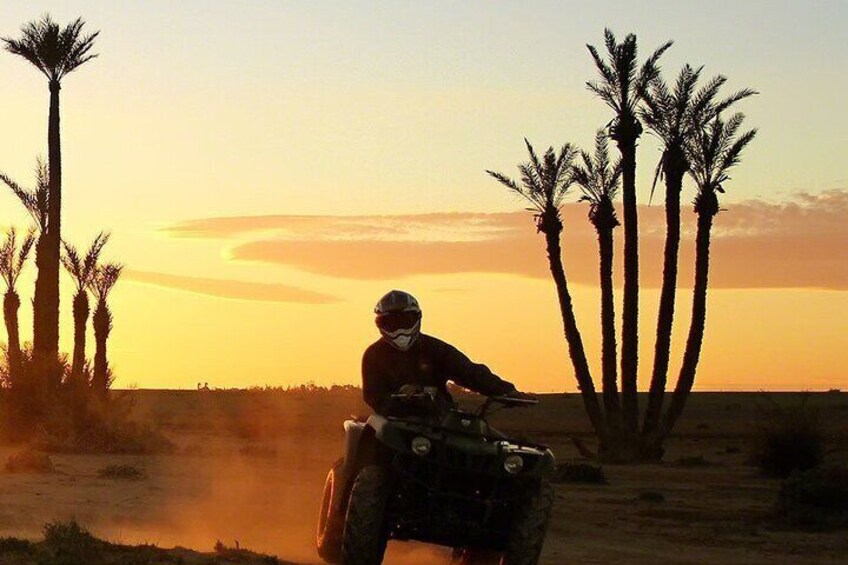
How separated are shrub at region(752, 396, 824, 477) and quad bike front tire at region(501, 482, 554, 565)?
82.9ft

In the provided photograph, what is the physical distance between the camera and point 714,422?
78.7 meters

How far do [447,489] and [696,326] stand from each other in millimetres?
31605

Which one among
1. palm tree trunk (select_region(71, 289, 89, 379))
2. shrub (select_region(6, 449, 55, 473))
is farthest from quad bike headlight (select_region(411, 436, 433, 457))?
palm tree trunk (select_region(71, 289, 89, 379))

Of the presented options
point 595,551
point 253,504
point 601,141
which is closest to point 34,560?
point 595,551

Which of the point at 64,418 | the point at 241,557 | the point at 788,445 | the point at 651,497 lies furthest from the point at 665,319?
the point at 241,557

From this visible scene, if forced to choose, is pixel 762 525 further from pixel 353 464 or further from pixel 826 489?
pixel 353 464

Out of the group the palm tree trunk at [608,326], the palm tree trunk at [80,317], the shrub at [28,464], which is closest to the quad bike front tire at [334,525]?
the shrub at [28,464]

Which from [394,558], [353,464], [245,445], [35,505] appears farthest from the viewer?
[245,445]

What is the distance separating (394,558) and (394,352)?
15.2ft

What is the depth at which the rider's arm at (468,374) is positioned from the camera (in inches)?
478

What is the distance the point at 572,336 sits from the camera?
42.7 metres

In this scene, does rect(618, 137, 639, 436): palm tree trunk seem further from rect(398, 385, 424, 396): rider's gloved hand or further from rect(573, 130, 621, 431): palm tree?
rect(398, 385, 424, 396): rider's gloved hand

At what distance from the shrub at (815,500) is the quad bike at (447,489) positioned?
1387 centimetres

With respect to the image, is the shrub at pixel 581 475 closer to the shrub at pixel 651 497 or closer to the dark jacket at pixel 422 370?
the shrub at pixel 651 497
